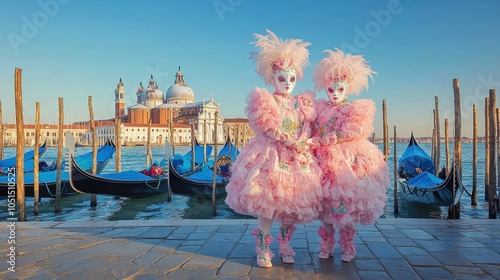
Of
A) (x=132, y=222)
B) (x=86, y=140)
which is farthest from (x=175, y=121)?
(x=132, y=222)

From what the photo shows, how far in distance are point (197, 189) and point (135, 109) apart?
183ft

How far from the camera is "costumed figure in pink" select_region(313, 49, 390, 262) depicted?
2248 mm

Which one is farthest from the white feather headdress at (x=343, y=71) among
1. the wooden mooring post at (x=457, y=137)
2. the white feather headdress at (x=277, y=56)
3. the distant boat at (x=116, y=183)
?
the distant boat at (x=116, y=183)

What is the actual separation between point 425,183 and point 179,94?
191 ft

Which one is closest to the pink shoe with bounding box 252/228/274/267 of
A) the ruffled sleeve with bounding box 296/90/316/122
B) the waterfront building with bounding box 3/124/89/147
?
the ruffled sleeve with bounding box 296/90/316/122

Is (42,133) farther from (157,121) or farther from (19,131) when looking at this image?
(19,131)

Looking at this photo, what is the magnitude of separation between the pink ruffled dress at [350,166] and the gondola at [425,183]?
267cm

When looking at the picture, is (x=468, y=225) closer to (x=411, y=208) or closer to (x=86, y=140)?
(x=411, y=208)

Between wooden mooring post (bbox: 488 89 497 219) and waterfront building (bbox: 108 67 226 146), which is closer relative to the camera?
wooden mooring post (bbox: 488 89 497 219)

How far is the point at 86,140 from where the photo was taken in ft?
176

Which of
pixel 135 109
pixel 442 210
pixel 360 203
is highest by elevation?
pixel 135 109

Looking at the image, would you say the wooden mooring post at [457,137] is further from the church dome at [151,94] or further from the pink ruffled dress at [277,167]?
the church dome at [151,94]

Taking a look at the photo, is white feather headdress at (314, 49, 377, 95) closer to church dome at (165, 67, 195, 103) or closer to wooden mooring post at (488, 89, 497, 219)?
wooden mooring post at (488, 89, 497, 219)

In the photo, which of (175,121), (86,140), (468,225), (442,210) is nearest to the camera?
(468,225)
